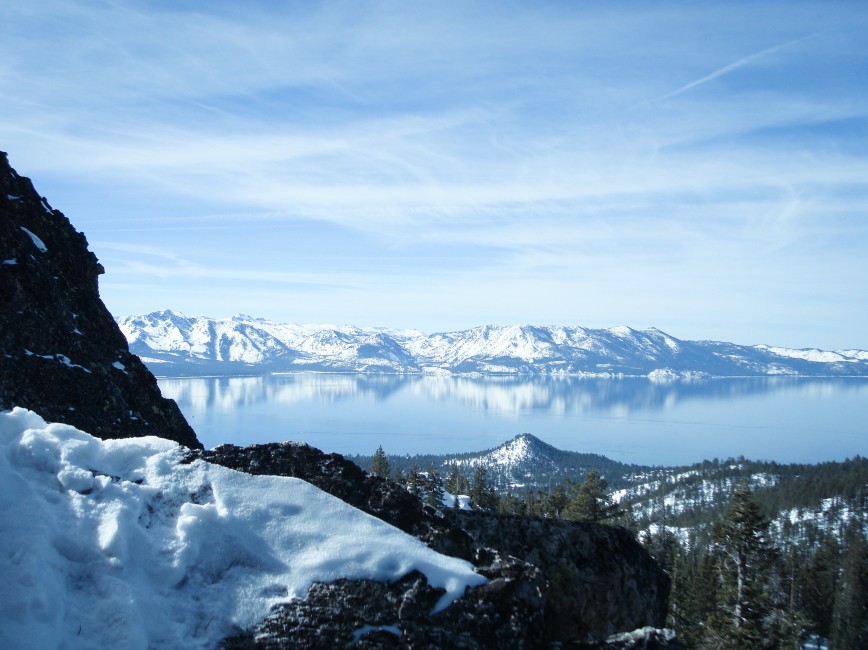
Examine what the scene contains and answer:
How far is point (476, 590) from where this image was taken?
874cm

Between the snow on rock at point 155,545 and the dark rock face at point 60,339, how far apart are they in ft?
42.0

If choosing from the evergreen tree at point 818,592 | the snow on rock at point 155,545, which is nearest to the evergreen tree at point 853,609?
the evergreen tree at point 818,592

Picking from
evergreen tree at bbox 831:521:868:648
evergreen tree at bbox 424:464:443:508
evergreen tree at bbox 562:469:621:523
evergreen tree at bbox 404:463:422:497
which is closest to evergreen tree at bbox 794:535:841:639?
evergreen tree at bbox 831:521:868:648

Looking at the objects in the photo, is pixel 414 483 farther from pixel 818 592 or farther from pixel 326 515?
pixel 818 592

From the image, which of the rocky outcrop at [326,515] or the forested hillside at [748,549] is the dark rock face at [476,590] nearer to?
the rocky outcrop at [326,515]

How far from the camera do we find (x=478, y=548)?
9906 mm

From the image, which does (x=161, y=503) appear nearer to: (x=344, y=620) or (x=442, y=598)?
(x=344, y=620)

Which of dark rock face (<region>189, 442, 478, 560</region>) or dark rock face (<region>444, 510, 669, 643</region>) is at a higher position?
dark rock face (<region>189, 442, 478, 560</region>)

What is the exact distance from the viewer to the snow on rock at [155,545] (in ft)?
23.6

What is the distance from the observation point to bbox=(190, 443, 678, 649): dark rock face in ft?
26.5

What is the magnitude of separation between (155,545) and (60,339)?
20.5 metres

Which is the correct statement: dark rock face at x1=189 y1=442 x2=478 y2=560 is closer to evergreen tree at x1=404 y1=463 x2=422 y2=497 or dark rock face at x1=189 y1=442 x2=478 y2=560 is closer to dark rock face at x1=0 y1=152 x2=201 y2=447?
evergreen tree at x1=404 y1=463 x2=422 y2=497

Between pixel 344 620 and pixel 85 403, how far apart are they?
64.1 ft

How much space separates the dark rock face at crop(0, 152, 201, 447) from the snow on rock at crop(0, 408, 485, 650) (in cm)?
1280
